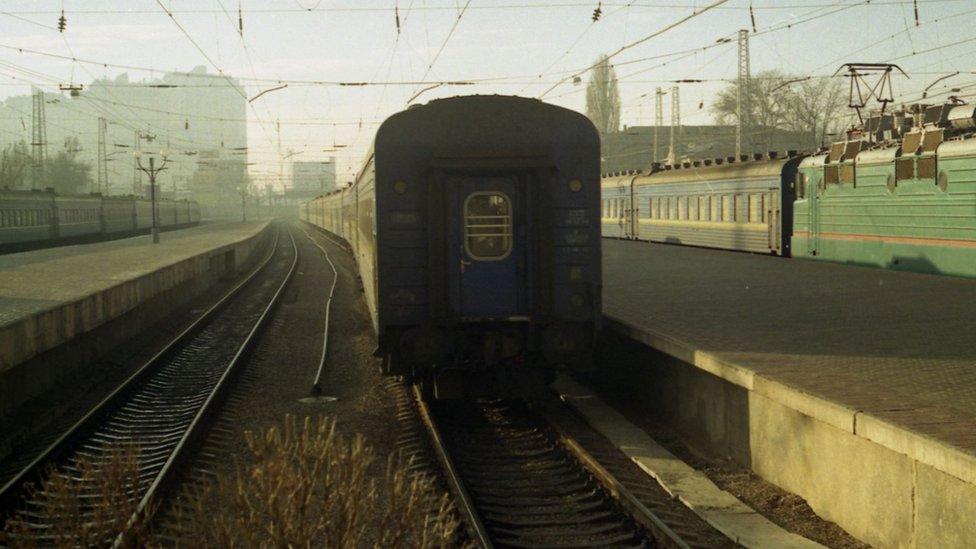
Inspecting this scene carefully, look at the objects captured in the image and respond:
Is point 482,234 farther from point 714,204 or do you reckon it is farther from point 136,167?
point 136,167

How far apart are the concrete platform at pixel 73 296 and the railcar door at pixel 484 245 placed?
5.59 metres

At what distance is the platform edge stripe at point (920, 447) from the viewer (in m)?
5.53

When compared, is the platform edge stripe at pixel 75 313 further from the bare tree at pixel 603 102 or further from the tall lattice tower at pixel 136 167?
the bare tree at pixel 603 102

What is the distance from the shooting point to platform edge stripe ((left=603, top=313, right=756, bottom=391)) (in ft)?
27.9

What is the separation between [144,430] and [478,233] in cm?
430

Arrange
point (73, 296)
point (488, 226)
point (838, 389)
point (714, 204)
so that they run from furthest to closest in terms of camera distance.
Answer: point (714, 204) < point (73, 296) < point (488, 226) < point (838, 389)

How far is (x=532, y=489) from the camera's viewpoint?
8016 mm

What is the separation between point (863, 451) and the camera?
267 inches

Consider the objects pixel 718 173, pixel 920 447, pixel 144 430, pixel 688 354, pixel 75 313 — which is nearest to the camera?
pixel 920 447

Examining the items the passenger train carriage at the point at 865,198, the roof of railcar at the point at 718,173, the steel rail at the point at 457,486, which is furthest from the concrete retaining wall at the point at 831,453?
the roof of railcar at the point at 718,173

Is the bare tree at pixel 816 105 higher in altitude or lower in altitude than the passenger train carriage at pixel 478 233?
higher

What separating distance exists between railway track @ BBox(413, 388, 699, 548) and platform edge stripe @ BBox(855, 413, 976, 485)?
4.69ft

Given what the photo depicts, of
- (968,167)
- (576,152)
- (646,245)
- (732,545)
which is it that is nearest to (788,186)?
(968,167)

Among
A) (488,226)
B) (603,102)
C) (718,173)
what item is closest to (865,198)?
(718,173)
